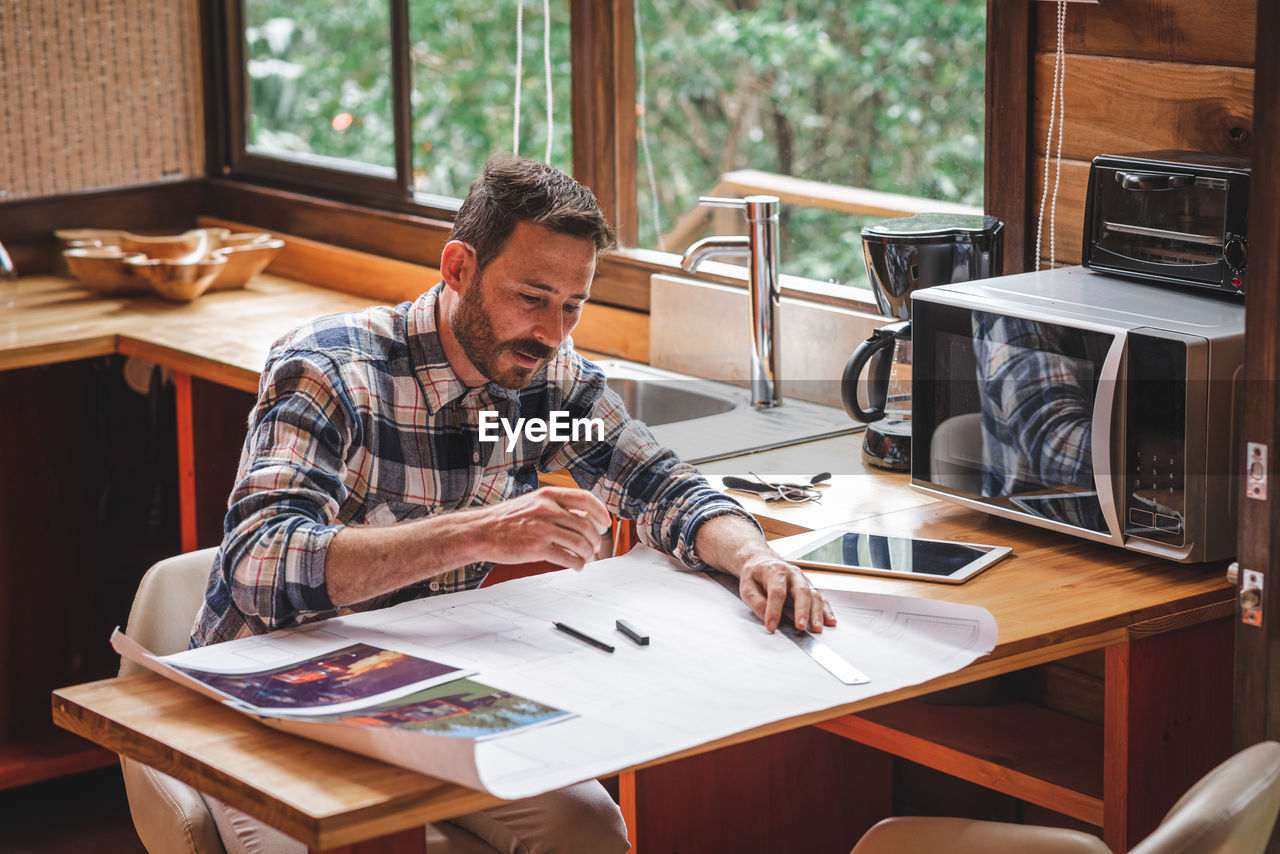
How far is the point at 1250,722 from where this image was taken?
1.63 meters

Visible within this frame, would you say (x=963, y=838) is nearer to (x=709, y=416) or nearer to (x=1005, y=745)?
(x=1005, y=745)

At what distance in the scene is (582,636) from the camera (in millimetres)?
1583

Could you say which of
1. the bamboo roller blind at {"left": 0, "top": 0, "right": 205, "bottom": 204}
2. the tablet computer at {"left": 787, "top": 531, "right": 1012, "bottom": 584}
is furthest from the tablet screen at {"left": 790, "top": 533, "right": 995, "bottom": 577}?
the bamboo roller blind at {"left": 0, "top": 0, "right": 205, "bottom": 204}

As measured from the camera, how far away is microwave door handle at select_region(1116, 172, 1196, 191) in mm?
1902

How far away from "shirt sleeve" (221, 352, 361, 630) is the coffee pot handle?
0.76 m

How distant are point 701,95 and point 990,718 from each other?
423 centimetres

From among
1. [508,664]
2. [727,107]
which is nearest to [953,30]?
[727,107]

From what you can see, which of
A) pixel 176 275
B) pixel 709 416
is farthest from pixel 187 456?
pixel 709 416

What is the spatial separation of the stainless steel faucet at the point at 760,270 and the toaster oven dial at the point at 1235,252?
0.92 metres

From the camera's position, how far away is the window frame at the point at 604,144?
231cm

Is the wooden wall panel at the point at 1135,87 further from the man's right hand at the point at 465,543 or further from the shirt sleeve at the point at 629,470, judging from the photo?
the man's right hand at the point at 465,543

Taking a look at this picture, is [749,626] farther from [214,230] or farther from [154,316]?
[214,230]

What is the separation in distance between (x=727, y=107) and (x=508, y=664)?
4.81m

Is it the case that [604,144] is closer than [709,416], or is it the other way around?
[709,416]
